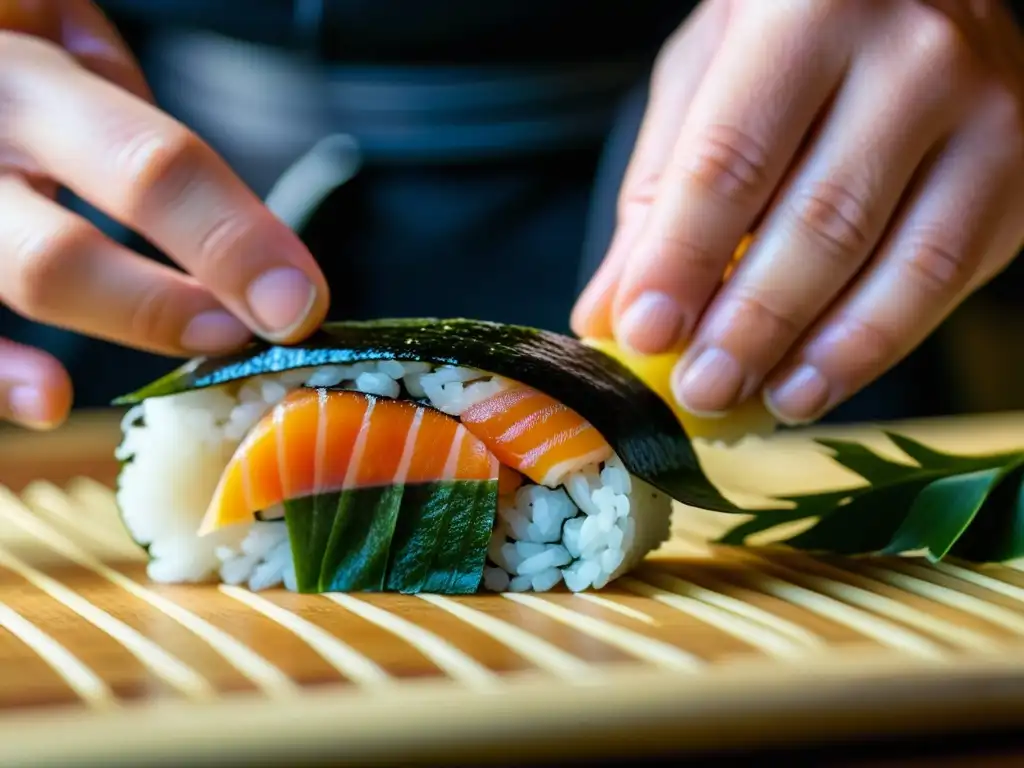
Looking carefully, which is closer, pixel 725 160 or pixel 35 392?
pixel 725 160

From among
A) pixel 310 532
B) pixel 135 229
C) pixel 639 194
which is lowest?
pixel 310 532

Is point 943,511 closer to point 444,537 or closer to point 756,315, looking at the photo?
point 756,315

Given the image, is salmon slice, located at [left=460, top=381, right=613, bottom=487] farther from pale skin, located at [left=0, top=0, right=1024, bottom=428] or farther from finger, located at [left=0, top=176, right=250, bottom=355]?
finger, located at [left=0, top=176, right=250, bottom=355]

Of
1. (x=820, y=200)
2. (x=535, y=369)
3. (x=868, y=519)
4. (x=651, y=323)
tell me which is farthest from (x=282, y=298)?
(x=868, y=519)

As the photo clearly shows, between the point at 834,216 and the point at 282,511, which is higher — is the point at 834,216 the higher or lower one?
the higher one

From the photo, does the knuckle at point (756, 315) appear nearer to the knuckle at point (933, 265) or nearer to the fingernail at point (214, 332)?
the knuckle at point (933, 265)

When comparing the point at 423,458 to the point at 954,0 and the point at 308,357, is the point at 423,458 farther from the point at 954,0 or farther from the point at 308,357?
the point at 954,0

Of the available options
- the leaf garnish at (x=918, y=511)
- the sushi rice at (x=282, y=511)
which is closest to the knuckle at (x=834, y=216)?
the leaf garnish at (x=918, y=511)
